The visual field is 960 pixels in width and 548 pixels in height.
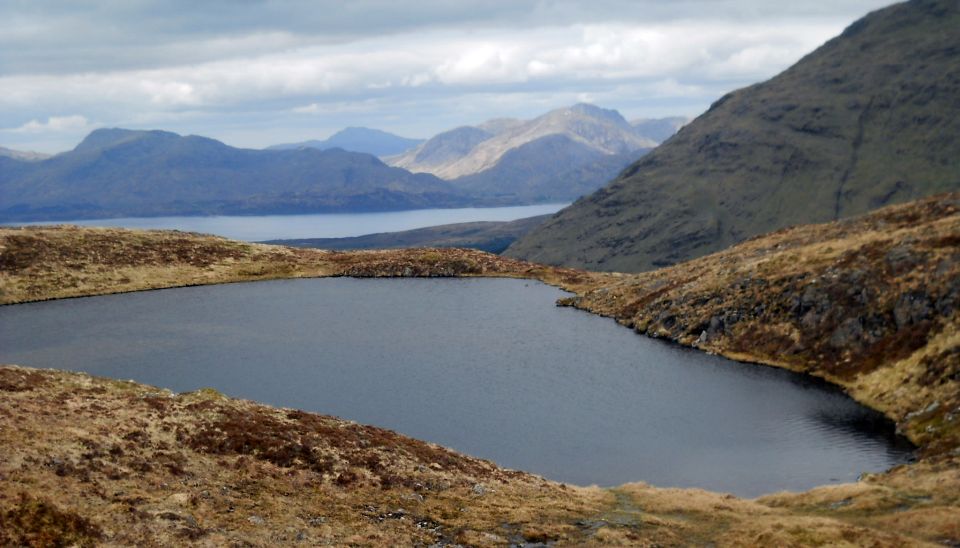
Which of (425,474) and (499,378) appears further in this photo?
(499,378)

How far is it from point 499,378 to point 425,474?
124 ft

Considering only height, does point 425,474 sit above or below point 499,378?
above

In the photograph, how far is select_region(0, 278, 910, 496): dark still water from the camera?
62.5 m

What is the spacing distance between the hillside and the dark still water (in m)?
6.04

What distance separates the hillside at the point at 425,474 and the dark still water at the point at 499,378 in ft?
19.8

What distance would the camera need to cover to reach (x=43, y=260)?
143625 millimetres

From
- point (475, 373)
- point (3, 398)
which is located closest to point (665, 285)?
point (475, 373)

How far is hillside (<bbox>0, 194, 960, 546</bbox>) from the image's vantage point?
35.8 metres

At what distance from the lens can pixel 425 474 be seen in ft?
159

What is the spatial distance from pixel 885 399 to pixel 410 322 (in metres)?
66.6

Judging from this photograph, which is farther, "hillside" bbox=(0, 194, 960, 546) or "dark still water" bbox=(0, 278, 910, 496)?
"dark still water" bbox=(0, 278, 910, 496)

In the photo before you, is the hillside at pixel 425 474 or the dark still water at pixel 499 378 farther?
the dark still water at pixel 499 378

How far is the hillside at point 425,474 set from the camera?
117ft

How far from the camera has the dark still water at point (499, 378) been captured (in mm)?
62531
